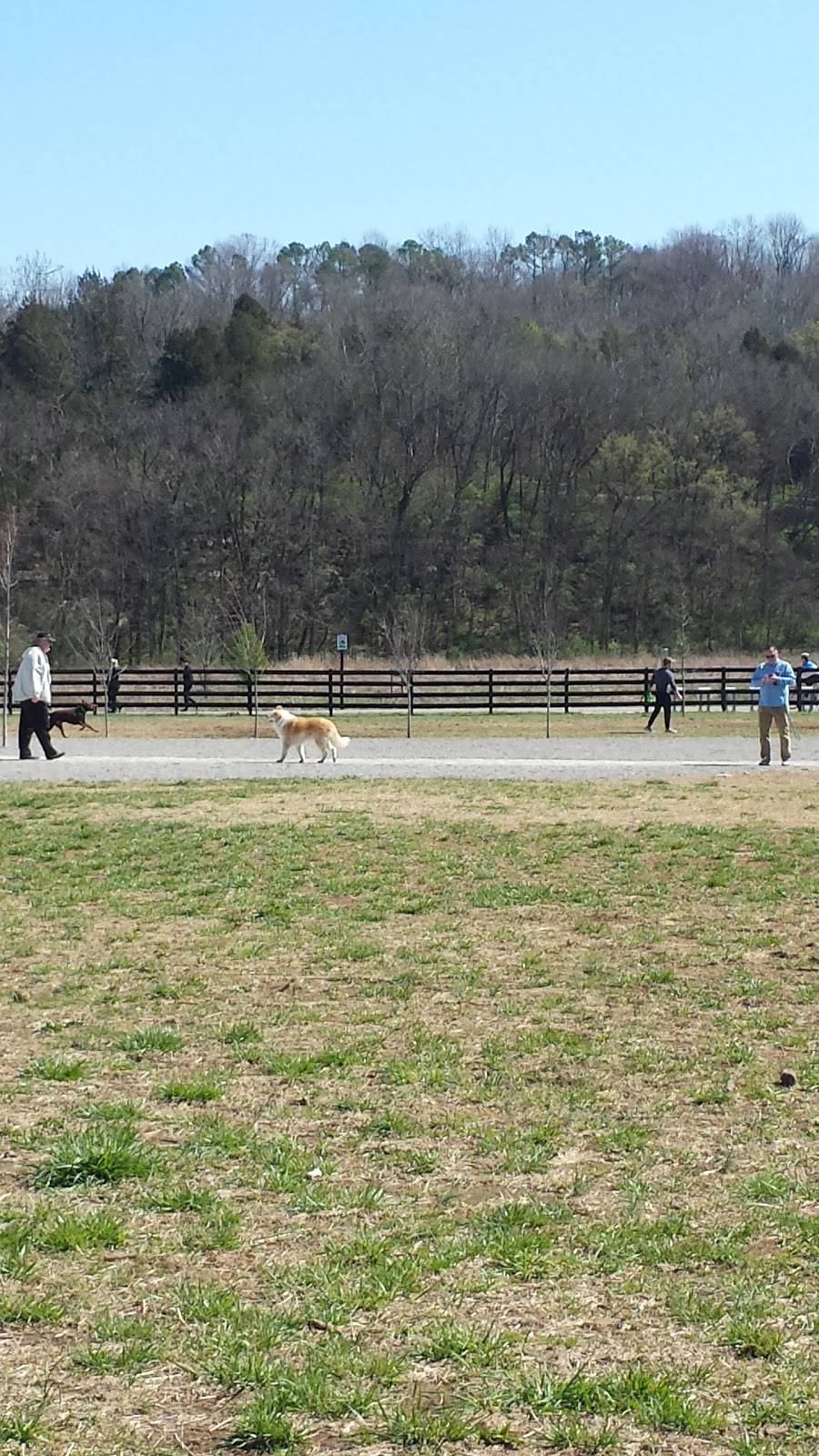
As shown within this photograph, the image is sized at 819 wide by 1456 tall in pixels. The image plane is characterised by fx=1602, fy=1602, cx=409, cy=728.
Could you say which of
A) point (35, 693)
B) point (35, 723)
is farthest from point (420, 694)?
point (35, 693)

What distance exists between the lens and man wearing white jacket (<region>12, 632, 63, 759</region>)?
2147 cm

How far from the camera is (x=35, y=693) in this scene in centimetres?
2167

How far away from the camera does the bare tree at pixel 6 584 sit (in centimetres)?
3029

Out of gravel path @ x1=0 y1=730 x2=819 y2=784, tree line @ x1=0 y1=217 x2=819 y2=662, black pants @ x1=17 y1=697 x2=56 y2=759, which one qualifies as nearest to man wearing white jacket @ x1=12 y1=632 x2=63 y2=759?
black pants @ x1=17 y1=697 x2=56 y2=759

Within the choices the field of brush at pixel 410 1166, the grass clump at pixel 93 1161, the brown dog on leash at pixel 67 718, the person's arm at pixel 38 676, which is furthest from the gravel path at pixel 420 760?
the grass clump at pixel 93 1161

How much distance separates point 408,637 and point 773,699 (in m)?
31.1

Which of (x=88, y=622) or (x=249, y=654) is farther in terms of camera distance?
(x=88, y=622)

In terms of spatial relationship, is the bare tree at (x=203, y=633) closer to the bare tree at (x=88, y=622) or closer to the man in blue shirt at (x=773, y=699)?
the bare tree at (x=88, y=622)

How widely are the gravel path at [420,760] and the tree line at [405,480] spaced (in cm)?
4524

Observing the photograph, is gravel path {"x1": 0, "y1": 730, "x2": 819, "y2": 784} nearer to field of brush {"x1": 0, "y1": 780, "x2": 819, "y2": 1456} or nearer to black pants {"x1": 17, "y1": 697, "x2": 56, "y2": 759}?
black pants {"x1": 17, "y1": 697, "x2": 56, "y2": 759}

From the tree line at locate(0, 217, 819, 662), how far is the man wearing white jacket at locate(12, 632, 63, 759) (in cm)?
4911

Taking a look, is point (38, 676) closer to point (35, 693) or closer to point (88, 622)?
point (35, 693)

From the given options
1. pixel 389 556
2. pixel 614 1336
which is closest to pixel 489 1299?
pixel 614 1336

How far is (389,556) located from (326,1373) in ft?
256
